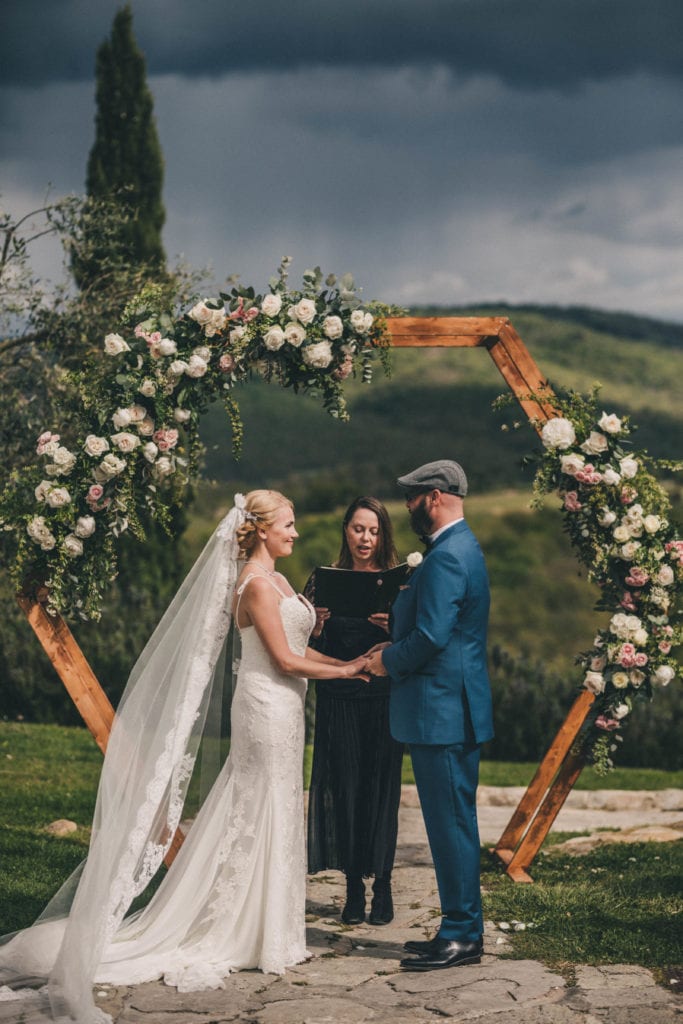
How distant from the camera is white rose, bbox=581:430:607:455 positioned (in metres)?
6.45

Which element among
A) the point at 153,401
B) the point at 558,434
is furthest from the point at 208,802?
the point at 558,434

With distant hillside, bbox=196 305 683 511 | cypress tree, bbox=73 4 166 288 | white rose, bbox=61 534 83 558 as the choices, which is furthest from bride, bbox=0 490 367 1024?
distant hillside, bbox=196 305 683 511

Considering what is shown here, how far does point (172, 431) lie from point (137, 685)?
5.24 ft

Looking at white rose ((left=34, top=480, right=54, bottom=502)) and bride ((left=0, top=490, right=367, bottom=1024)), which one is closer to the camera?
bride ((left=0, top=490, right=367, bottom=1024))

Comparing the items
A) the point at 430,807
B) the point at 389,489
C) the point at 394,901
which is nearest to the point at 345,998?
the point at 430,807

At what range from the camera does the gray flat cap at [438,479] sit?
5.37m

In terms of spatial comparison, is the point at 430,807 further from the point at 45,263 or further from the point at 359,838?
the point at 45,263

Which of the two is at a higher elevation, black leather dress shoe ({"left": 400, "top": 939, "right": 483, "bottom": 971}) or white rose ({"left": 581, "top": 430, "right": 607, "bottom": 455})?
white rose ({"left": 581, "top": 430, "right": 607, "bottom": 455})

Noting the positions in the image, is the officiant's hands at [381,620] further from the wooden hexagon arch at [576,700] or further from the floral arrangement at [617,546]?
the wooden hexagon arch at [576,700]

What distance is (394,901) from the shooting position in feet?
21.7

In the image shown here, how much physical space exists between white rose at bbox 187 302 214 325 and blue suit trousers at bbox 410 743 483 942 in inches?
106

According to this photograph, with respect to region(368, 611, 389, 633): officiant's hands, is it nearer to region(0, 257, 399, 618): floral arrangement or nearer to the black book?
the black book

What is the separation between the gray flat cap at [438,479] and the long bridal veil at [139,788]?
0.89m

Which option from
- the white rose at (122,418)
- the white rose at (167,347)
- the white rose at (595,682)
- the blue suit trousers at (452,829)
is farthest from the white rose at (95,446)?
the white rose at (595,682)
